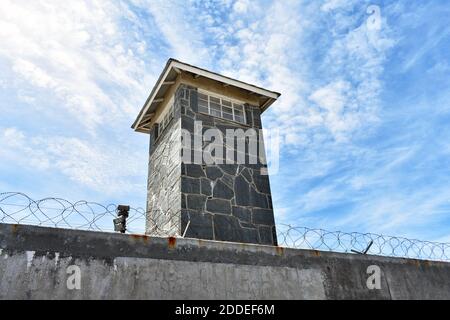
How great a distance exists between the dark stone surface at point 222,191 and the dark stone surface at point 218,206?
0.10m

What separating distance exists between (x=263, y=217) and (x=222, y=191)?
93 centimetres

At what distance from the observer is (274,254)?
4.55 meters

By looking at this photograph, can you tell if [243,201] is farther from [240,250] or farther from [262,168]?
[240,250]

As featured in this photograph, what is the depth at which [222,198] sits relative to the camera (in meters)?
6.42

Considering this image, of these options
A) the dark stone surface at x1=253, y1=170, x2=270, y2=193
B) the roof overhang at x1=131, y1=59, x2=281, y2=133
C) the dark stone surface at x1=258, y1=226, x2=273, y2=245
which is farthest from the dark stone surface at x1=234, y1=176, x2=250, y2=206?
the roof overhang at x1=131, y1=59, x2=281, y2=133

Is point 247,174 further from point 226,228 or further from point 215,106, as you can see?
point 215,106

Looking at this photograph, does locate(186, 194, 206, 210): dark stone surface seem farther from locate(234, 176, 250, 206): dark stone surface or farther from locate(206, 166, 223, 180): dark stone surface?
locate(234, 176, 250, 206): dark stone surface

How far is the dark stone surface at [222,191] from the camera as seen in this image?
6426 mm

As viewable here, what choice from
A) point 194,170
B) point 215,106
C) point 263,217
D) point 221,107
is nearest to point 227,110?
point 221,107

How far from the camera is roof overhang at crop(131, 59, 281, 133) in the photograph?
287 inches

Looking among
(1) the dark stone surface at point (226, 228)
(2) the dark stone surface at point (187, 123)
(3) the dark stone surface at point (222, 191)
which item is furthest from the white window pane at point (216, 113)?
(1) the dark stone surface at point (226, 228)
